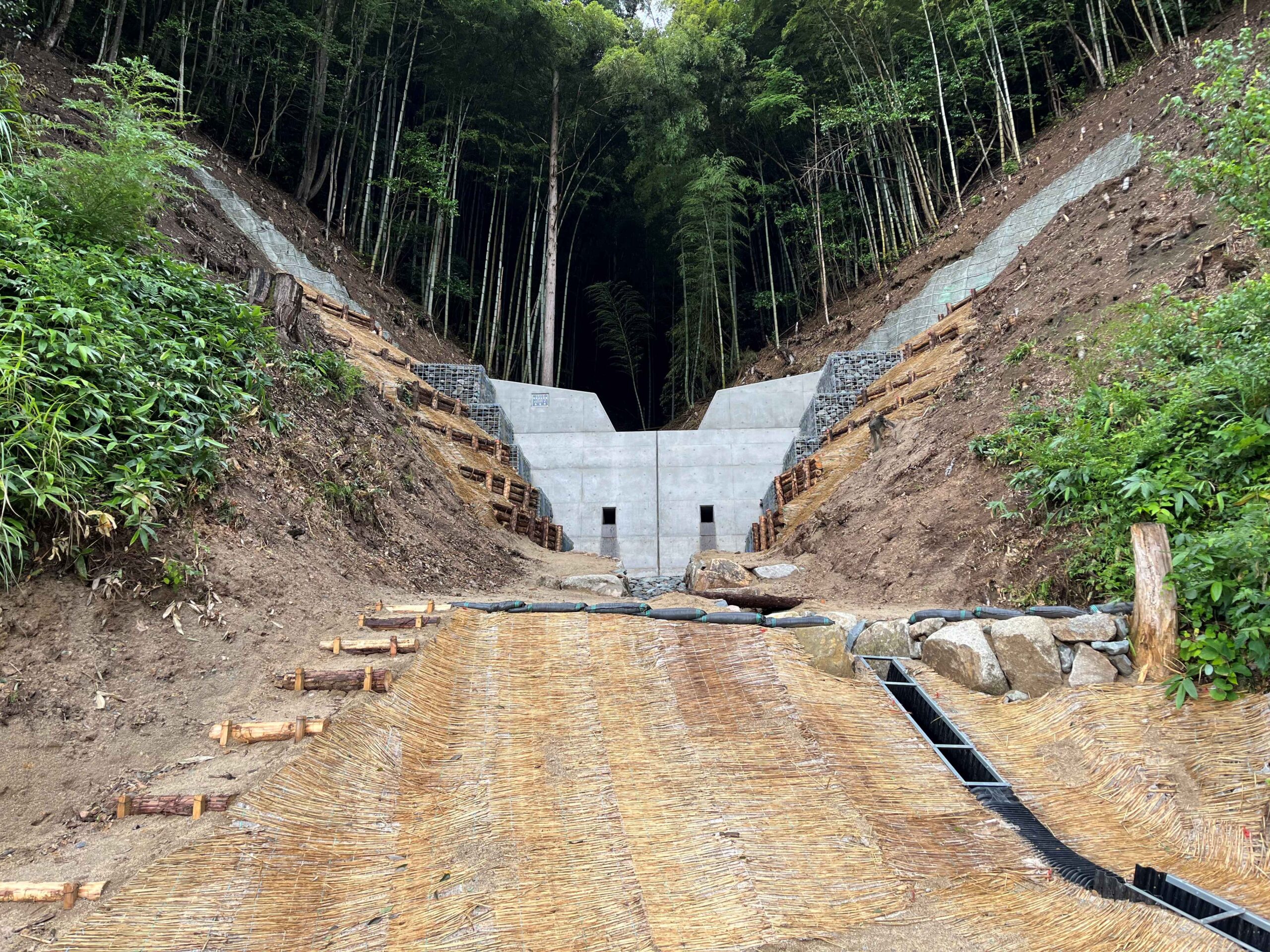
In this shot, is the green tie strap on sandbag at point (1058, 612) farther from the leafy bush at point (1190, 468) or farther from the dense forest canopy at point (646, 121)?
the dense forest canopy at point (646, 121)

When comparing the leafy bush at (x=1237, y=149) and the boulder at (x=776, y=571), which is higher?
the leafy bush at (x=1237, y=149)

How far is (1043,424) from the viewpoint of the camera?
5957 millimetres

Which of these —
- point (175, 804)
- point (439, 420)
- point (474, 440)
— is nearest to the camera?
point (175, 804)

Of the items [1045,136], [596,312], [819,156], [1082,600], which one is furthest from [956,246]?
[1082,600]

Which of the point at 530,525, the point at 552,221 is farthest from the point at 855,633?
the point at 552,221

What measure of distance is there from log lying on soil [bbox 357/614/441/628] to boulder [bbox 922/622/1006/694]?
285 centimetres

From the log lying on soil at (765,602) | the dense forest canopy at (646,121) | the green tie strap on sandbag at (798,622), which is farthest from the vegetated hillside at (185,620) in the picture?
the dense forest canopy at (646,121)

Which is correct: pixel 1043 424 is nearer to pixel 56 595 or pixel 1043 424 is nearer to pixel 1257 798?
pixel 1257 798

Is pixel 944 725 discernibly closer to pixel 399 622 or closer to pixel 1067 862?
pixel 1067 862

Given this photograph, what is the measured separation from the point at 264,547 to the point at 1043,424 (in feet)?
19.1

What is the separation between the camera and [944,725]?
3.69m

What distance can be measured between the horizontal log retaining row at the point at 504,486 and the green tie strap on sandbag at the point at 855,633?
6.77 metres

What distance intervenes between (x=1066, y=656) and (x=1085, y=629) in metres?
0.18

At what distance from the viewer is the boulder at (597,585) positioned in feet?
26.0
